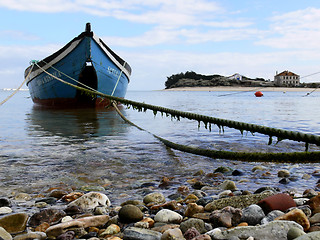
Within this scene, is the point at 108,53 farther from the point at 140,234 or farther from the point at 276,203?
the point at 140,234

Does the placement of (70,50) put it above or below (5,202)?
above

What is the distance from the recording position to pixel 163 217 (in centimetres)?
304

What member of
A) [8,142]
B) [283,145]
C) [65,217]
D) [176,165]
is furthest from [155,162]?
[8,142]

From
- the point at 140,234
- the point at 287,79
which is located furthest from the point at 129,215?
the point at 287,79

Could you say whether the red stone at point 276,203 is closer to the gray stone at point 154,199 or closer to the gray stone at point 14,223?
the gray stone at point 154,199

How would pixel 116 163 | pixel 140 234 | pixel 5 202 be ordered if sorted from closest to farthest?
pixel 140 234
pixel 5 202
pixel 116 163

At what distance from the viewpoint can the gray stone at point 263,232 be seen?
7.99 feet

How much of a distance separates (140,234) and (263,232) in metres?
1.03

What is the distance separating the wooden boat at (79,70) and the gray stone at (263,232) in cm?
1557

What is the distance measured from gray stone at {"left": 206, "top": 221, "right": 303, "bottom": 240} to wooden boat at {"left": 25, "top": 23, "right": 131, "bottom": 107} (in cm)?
1557

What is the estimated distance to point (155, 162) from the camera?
6121 mm

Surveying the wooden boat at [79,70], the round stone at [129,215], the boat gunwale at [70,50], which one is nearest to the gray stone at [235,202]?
the round stone at [129,215]

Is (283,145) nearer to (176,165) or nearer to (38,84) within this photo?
(176,165)

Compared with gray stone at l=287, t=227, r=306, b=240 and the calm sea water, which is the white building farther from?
gray stone at l=287, t=227, r=306, b=240
